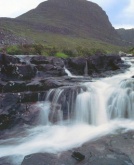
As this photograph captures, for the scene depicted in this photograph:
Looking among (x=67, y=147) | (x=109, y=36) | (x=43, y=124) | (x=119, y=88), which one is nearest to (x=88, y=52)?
(x=119, y=88)

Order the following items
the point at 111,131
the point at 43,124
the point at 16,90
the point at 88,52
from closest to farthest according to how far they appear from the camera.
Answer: the point at 111,131, the point at 43,124, the point at 16,90, the point at 88,52

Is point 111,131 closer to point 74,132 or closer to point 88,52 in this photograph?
point 74,132

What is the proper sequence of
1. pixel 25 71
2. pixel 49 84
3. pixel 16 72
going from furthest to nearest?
pixel 25 71 < pixel 16 72 < pixel 49 84

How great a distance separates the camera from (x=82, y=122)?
597 inches

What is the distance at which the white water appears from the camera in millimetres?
12109

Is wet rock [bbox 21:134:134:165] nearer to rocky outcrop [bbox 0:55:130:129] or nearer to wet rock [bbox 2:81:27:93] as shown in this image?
rocky outcrop [bbox 0:55:130:129]

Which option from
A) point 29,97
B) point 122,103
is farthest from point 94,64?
point 29,97

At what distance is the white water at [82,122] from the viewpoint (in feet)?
39.7

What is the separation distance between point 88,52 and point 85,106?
26.7 meters

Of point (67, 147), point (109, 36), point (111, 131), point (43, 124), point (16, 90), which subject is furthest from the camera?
point (109, 36)

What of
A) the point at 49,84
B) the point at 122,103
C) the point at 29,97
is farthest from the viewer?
the point at 49,84

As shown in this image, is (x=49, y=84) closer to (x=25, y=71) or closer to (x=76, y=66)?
(x=25, y=71)

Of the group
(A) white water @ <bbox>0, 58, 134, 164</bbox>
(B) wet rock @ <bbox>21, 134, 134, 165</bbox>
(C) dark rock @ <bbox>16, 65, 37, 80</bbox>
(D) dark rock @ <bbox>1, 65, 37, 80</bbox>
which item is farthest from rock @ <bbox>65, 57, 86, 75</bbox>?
(B) wet rock @ <bbox>21, 134, 134, 165</bbox>

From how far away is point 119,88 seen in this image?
55.3 feet
